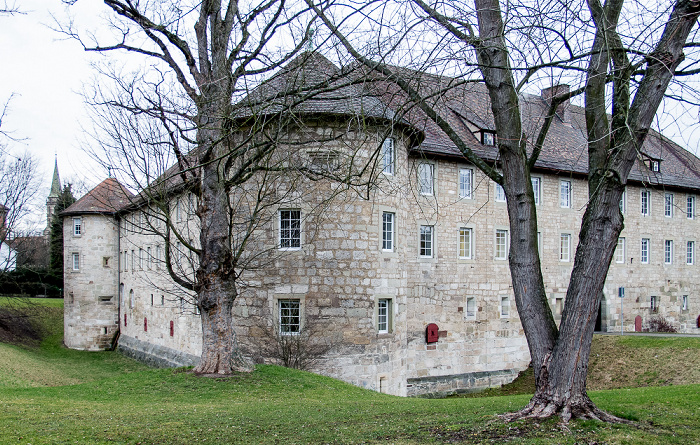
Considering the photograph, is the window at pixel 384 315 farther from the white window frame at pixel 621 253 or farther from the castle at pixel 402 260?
the white window frame at pixel 621 253

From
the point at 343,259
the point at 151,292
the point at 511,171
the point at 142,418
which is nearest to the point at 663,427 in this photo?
the point at 511,171

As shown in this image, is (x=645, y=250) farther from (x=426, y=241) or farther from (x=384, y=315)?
(x=384, y=315)

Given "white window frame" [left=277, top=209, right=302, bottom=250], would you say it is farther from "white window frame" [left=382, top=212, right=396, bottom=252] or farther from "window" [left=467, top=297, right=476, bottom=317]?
"window" [left=467, top=297, right=476, bottom=317]

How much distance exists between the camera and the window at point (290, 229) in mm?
15695

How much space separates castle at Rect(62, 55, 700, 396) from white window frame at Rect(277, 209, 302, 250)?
43 millimetres

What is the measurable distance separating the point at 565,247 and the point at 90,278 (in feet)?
82.8

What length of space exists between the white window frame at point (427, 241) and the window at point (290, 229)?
5.26 m

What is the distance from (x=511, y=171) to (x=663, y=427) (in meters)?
3.22

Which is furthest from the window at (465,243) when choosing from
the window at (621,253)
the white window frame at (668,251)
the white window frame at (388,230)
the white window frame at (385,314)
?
the white window frame at (668,251)

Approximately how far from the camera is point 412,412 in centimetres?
869

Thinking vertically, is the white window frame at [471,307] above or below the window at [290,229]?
below

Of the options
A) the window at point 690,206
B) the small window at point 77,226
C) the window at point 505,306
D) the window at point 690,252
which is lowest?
the window at point 505,306

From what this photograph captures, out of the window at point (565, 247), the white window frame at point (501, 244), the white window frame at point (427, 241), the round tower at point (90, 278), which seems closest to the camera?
the white window frame at point (427, 241)

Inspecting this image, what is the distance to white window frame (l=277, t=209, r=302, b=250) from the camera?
51.5 ft
